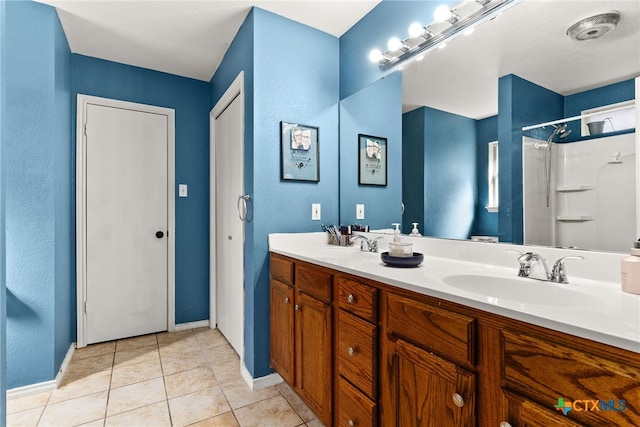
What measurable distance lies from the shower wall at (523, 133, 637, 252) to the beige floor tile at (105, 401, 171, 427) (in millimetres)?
2012

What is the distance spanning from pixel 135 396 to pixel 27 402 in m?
0.61

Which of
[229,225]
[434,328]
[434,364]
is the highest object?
[229,225]

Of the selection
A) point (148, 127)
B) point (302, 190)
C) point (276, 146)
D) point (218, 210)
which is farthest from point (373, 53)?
point (148, 127)

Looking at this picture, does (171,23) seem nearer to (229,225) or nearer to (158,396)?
(229,225)

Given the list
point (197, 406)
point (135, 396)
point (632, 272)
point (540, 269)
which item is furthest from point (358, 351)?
point (135, 396)

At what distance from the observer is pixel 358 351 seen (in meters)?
1.24

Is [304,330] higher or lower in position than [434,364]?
lower

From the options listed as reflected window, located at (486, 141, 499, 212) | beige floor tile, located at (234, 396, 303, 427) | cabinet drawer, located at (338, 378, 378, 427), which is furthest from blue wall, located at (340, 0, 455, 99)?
beige floor tile, located at (234, 396, 303, 427)

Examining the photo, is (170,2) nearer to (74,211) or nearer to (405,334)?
(74,211)

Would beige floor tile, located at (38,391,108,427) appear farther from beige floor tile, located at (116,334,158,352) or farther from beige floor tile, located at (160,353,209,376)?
beige floor tile, located at (116,334,158,352)

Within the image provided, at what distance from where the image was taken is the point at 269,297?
6.72ft

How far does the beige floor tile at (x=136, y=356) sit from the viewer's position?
233 cm

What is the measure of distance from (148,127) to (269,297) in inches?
77.9

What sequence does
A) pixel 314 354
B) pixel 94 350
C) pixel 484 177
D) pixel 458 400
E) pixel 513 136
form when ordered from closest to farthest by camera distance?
pixel 458 400
pixel 513 136
pixel 484 177
pixel 314 354
pixel 94 350
